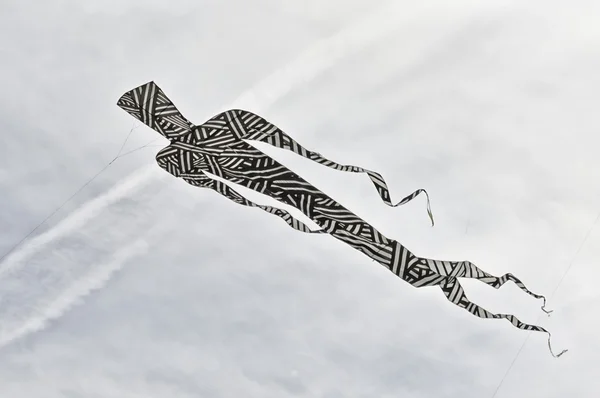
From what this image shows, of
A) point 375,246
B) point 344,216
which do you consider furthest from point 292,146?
point 375,246

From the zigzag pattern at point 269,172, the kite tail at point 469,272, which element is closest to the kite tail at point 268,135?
the zigzag pattern at point 269,172

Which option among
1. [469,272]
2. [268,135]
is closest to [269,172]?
[268,135]

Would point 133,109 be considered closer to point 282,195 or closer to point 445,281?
point 282,195

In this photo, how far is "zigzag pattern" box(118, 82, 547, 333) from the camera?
5859 millimetres

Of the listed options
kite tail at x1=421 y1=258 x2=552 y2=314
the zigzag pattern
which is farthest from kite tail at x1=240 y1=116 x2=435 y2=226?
kite tail at x1=421 y1=258 x2=552 y2=314

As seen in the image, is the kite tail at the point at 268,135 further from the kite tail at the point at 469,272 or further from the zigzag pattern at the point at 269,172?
the kite tail at the point at 469,272

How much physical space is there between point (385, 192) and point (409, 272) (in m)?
1.02

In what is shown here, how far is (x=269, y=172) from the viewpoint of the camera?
20.3 ft

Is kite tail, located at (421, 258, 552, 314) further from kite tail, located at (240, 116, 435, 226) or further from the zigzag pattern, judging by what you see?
kite tail, located at (240, 116, 435, 226)

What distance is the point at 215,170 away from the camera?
21.0 ft

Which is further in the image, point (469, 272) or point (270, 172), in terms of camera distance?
point (270, 172)

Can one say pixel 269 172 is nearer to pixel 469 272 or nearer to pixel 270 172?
pixel 270 172

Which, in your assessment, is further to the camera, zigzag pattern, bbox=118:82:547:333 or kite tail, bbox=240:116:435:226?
zigzag pattern, bbox=118:82:547:333

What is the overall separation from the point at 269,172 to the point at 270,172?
0.01 m
